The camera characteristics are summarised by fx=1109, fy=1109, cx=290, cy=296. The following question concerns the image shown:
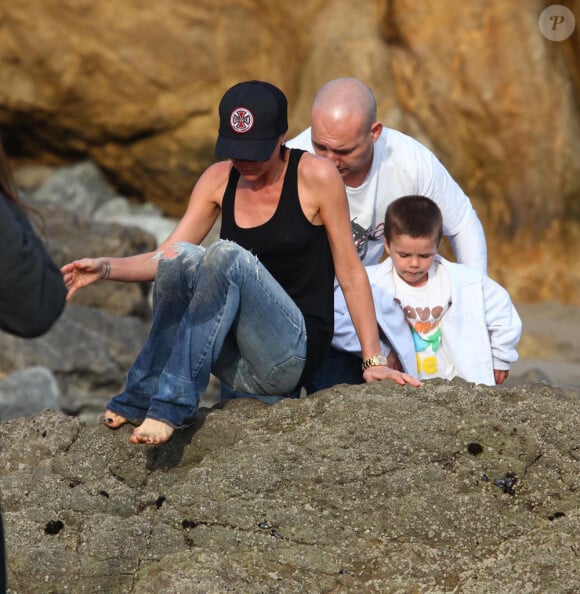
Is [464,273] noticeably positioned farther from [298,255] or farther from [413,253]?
[298,255]

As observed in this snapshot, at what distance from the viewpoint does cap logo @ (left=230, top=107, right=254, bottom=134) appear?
10.6 feet

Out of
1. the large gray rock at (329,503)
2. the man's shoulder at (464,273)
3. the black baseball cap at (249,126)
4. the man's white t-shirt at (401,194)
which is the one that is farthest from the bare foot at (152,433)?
the man's white t-shirt at (401,194)

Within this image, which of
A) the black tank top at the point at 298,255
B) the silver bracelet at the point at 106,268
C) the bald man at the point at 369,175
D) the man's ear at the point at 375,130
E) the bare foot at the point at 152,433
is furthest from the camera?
the man's ear at the point at 375,130

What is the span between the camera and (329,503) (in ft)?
9.91

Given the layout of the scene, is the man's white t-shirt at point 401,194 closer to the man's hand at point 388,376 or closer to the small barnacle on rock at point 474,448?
the man's hand at point 388,376

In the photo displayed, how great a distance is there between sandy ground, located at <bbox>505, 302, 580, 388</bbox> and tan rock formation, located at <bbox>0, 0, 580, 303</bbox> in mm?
183

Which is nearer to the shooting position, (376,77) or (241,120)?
(241,120)

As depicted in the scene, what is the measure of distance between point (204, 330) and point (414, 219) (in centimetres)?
100

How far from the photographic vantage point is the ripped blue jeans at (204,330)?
308cm

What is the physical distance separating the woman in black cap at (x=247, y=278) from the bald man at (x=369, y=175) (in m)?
0.57

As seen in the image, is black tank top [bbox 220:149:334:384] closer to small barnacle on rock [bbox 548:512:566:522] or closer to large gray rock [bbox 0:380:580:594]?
large gray rock [bbox 0:380:580:594]

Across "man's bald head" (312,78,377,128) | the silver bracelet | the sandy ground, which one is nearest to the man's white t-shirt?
"man's bald head" (312,78,377,128)

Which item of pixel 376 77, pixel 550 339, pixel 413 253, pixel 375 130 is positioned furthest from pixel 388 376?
pixel 376 77

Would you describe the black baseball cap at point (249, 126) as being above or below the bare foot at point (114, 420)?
above
